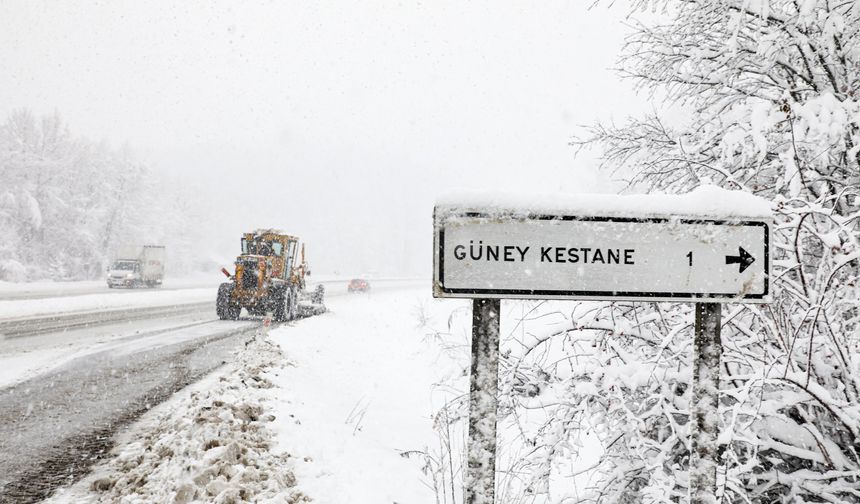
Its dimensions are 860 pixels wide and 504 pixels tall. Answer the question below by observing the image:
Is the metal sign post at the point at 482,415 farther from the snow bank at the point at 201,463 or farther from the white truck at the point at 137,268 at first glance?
the white truck at the point at 137,268

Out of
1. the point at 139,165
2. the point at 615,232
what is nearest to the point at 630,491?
the point at 615,232

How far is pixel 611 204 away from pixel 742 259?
54 centimetres

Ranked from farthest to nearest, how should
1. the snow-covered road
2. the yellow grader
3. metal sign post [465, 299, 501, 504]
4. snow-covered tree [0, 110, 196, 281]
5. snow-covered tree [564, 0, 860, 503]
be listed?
snow-covered tree [0, 110, 196, 281] < the yellow grader < the snow-covered road < snow-covered tree [564, 0, 860, 503] < metal sign post [465, 299, 501, 504]

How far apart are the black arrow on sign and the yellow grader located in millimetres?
14759

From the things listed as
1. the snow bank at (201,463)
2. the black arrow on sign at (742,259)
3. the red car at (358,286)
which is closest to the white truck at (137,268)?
the red car at (358,286)

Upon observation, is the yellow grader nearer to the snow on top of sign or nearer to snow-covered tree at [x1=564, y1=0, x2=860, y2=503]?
snow-covered tree at [x1=564, y1=0, x2=860, y2=503]

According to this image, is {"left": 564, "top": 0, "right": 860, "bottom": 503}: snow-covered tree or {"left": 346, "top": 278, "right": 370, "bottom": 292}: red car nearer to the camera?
{"left": 564, "top": 0, "right": 860, "bottom": 503}: snow-covered tree

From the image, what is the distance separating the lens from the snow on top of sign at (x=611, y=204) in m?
1.79

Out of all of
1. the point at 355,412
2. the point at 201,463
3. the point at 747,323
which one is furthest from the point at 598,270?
the point at 355,412

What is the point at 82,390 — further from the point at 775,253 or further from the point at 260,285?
the point at 260,285

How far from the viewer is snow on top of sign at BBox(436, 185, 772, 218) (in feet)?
5.88

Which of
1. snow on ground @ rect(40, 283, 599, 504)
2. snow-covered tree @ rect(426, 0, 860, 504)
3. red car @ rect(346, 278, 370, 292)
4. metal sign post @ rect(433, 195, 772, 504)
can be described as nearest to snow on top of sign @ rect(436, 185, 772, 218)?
metal sign post @ rect(433, 195, 772, 504)

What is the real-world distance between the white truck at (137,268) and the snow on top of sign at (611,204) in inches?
1403

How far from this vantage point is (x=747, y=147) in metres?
3.30
